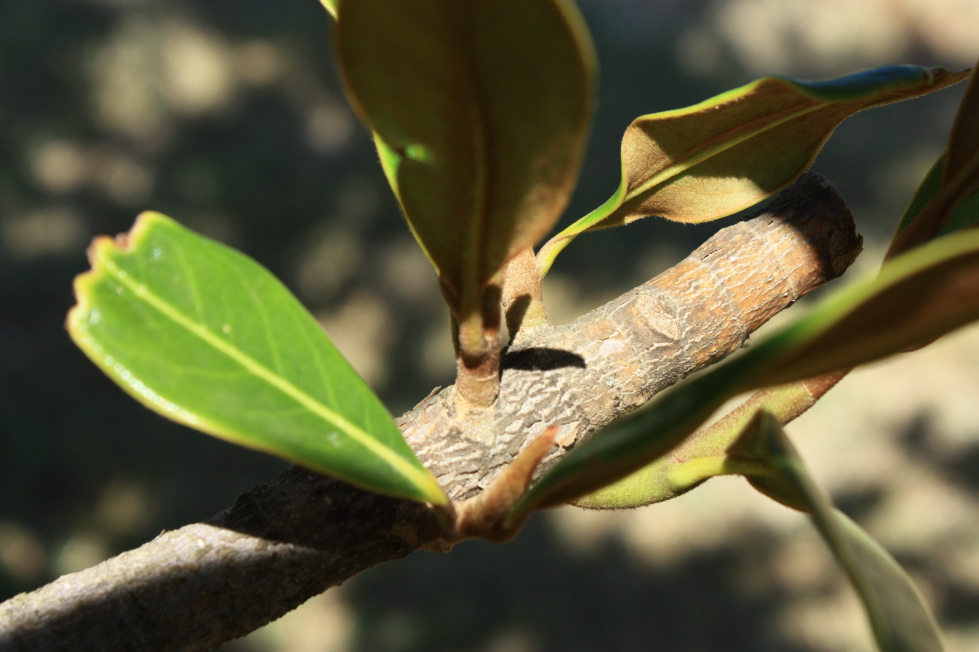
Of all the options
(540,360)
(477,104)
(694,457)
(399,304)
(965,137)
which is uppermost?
(477,104)

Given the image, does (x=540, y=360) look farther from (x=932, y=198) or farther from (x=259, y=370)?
(x=932, y=198)

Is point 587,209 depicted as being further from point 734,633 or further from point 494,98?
point 494,98

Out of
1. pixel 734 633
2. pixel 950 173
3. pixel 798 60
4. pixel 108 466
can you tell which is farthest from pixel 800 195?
pixel 798 60

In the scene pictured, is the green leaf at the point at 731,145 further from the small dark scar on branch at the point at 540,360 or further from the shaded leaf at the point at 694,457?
the shaded leaf at the point at 694,457

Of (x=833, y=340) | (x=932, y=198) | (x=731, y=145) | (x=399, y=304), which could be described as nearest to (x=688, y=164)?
(x=731, y=145)

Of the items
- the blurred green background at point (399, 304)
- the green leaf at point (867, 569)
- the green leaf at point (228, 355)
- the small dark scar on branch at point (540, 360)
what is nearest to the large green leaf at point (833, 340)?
the green leaf at point (867, 569)

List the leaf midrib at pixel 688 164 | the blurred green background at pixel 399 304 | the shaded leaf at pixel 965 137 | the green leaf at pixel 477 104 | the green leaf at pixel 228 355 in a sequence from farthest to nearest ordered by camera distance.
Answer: the blurred green background at pixel 399 304
the leaf midrib at pixel 688 164
the shaded leaf at pixel 965 137
the green leaf at pixel 228 355
the green leaf at pixel 477 104
